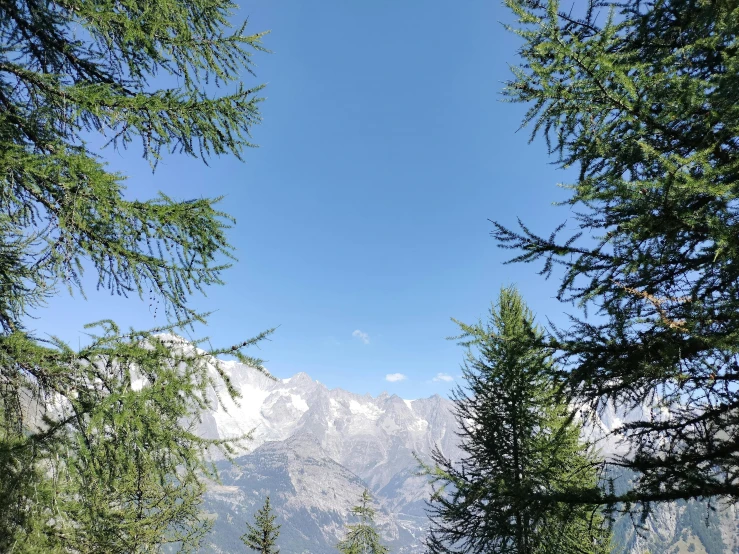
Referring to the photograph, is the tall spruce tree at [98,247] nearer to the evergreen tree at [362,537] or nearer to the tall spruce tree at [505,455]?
the tall spruce tree at [505,455]

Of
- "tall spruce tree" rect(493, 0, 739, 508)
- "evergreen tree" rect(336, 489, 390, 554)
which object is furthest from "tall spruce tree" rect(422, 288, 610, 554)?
"evergreen tree" rect(336, 489, 390, 554)

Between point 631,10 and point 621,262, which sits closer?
point 621,262

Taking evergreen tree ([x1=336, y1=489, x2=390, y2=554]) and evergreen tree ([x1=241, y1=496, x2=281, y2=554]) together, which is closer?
evergreen tree ([x1=241, y1=496, x2=281, y2=554])

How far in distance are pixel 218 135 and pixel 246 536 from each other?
2590 cm

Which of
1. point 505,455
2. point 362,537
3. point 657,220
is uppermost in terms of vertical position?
point 657,220

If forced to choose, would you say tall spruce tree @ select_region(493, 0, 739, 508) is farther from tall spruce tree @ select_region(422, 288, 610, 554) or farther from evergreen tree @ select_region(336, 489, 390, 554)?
evergreen tree @ select_region(336, 489, 390, 554)

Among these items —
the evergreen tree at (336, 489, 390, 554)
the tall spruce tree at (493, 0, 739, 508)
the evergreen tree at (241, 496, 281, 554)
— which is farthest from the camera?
the evergreen tree at (336, 489, 390, 554)

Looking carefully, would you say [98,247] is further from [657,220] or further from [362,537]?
[362,537]

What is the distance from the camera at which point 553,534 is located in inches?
298

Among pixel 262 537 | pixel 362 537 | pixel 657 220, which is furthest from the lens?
pixel 362 537

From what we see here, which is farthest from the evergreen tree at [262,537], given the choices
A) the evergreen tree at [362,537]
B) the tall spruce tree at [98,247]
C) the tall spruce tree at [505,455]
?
the tall spruce tree at [98,247]

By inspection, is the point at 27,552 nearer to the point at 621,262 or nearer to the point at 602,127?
the point at 621,262

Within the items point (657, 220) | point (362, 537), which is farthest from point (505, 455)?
point (362, 537)

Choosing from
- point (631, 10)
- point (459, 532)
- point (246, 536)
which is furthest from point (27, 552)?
point (246, 536)
